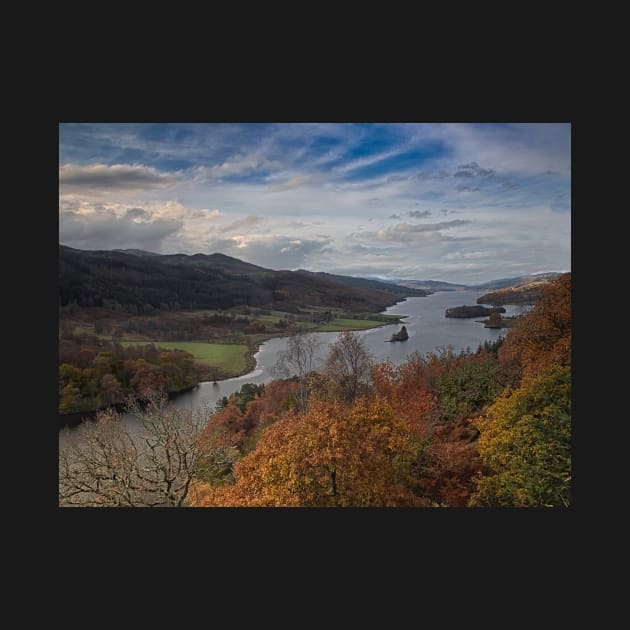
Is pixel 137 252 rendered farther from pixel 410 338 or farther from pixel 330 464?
pixel 410 338

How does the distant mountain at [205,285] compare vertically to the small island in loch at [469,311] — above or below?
above

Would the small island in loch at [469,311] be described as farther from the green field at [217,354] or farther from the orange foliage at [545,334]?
the green field at [217,354]

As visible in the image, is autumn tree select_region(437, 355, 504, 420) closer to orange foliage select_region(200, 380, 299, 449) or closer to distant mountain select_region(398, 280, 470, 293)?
distant mountain select_region(398, 280, 470, 293)

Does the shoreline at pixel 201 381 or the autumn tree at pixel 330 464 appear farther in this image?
the shoreline at pixel 201 381

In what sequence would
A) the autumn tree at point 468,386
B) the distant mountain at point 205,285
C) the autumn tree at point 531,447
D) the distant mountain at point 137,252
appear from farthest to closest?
the autumn tree at point 468,386 → the distant mountain at point 137,252 → the distant mountain at point 205,285 → the autumn tree at point 531,447

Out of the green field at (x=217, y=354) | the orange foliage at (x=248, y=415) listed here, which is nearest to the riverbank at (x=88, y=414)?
the green field at (x=217, y=354)

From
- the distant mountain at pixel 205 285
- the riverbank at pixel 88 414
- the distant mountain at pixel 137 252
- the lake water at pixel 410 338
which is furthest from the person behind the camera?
the distant mountain at pixel 137 252

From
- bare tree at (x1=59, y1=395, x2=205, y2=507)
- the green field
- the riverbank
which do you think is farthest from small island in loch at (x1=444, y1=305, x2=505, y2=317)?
bare tree at (x1=59, y1=395, x2=205, y2=507)

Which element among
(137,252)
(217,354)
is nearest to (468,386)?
(217,354)
